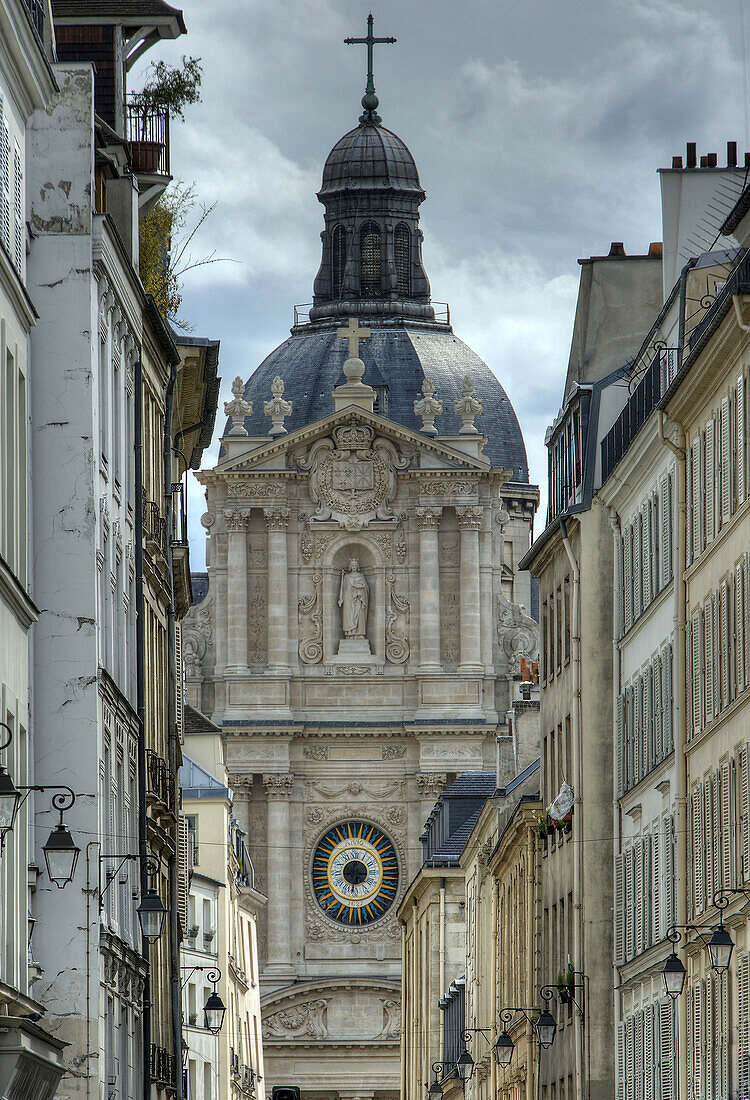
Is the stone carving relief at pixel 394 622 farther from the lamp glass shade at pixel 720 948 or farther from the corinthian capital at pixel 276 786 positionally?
→ the lamp glass shade at pixel 720 948

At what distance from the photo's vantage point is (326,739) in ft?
338

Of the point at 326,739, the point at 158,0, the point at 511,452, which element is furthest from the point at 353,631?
the point at 158,0

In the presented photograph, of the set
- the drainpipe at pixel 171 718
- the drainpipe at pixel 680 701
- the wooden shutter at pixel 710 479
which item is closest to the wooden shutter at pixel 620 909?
the drainpipe at pixel 680 701

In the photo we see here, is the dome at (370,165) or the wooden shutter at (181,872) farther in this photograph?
the dome at (370,165)

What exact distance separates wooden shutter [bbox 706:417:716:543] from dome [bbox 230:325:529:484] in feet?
264

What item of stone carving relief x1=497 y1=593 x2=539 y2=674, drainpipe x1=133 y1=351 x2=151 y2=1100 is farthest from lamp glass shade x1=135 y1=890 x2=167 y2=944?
stone carving relief x1=497 y1=593 x2=539 y2=674

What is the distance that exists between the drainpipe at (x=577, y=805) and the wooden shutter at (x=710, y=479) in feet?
41.0

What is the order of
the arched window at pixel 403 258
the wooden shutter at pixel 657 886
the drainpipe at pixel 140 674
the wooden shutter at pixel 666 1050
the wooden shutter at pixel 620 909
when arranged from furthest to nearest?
the arched window at pixel 403 258 < the wooden shutter at pixel 620 909 < the wooden shutter at pixel 657 886 < the wooden shutter at pixel 666 1050 < the drainpipe at pixel 140 674

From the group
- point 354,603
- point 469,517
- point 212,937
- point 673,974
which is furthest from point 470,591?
point 673,974

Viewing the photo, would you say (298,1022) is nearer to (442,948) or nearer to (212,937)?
(442,948)

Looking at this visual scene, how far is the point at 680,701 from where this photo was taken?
1486 inches

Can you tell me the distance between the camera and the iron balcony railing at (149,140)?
40.0m

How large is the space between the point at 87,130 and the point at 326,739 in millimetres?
72046

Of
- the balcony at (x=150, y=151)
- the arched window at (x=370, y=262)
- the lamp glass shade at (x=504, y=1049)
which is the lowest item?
the lamp glass shade at (x=504, y=1049)
